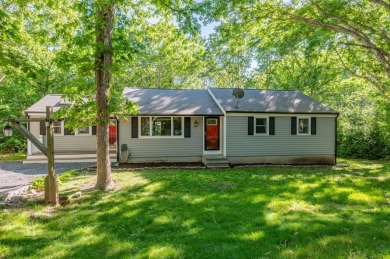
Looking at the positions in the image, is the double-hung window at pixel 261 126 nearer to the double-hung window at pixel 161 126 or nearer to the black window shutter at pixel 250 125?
the black window shutter at pixel 250 125

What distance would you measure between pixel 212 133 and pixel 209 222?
8.03 meters

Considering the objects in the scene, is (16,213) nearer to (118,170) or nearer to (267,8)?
(118,170)

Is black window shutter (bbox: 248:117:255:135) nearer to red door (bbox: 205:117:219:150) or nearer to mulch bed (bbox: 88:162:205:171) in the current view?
red door (bbox: 205:117:219:150)

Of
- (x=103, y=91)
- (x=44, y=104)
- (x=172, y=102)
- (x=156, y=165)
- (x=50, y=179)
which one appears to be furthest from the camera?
(x=44, y=104)

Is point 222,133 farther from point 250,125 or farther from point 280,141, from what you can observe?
point 280,141

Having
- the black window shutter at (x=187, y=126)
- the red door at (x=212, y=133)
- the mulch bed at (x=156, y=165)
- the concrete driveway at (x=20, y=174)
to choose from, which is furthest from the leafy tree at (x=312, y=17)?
the concrete driveway at (x=20, y=174)

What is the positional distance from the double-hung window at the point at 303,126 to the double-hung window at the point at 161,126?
20.2ft

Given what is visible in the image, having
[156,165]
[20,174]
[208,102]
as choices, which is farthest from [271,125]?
[20,174]

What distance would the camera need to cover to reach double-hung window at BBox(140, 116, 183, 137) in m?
11.8

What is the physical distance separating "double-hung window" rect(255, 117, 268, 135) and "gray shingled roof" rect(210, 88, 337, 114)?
1.59 ft

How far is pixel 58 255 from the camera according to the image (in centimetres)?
339

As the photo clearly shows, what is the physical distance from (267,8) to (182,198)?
7.45m

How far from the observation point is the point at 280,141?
12430 mm

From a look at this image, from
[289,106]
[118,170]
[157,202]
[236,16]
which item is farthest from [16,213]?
[289,106]
